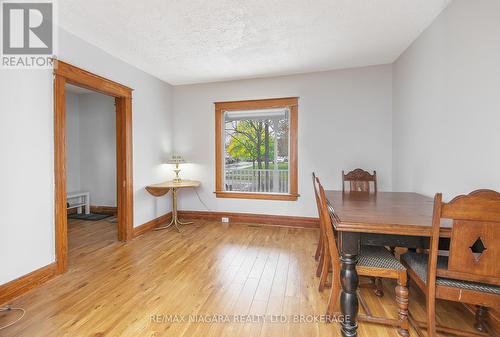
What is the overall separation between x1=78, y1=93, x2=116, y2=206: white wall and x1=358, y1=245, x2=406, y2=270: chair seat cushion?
5.07m

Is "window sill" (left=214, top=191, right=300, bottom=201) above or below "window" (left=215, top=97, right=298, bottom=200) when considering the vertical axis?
below

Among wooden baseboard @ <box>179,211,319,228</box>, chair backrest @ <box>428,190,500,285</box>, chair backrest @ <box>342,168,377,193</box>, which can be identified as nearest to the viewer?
chair backrest @ <box>428,190,500,285</box>

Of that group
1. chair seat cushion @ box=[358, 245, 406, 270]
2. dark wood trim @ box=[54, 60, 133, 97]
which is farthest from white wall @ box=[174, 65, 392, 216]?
chair seat cushion @ box=[358, 245, 406, 270]

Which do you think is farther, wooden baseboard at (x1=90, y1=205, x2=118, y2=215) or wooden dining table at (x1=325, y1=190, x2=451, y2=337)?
wooden baseboard at (x1=90, y1=205, x2=118, y2=215)

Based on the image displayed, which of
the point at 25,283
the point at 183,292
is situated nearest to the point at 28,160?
the point at 25,283

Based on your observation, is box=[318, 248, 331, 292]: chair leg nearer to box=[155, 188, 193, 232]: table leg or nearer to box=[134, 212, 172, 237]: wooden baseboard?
box=[155, 188, 193, 232]: table leg

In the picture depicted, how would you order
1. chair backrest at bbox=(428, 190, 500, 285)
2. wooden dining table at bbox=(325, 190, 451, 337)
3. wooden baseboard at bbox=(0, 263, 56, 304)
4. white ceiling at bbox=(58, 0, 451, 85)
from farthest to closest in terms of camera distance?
1. white ceiling at bbox=(58, 0, 451, 85)
2. wooden baseboard at bbox=(0, 263, 56, 304)
3. wooden dining table at bbox=(325, 190, 451, 337)
4. chair backrest at bbox=(428, 190, 500, 285)

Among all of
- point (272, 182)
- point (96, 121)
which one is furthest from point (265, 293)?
point (96, 121)

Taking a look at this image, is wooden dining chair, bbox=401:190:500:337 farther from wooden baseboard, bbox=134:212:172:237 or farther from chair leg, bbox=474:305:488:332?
wooden baseboard, bbox=134:212:172:237

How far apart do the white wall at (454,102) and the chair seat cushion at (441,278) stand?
689 mm

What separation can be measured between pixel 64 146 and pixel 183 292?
199 centimetres

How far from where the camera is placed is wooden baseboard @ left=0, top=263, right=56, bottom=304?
2005mm

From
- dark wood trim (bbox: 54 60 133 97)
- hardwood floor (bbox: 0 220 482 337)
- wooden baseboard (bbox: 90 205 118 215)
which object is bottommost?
hardwood floor (bbox: 0 220 482 337)

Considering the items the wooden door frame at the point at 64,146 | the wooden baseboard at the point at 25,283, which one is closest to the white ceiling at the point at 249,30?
the wooden door frame at the point at 64,146
